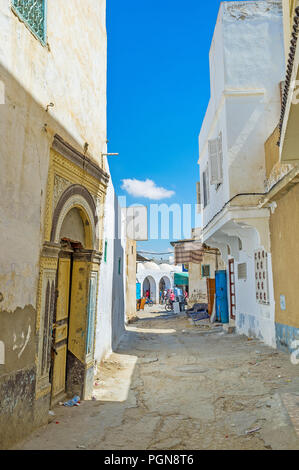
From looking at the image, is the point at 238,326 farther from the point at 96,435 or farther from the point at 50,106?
the point at 50,106

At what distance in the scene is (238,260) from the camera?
11227 millimetres

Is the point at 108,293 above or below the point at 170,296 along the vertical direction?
above

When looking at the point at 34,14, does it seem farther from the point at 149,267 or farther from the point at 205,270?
the point at 149,267

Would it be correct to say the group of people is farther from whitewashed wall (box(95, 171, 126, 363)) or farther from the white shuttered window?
the white shuttered window

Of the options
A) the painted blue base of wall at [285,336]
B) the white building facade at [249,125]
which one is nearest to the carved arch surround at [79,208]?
the white building facade at [249,125]

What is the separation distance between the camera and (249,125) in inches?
353

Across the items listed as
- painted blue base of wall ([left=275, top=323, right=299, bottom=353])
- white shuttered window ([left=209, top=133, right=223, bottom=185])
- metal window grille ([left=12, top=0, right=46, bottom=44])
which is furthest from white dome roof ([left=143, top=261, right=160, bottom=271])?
metal window grille ([left=12, top=0, right=46, bottom=44])

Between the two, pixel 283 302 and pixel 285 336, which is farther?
pixel 283 302

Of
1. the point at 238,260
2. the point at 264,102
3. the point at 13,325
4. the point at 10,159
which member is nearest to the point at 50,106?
the point at 10,159

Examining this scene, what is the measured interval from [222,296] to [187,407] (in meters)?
8.73

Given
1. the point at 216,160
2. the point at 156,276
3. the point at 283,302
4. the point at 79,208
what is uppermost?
the point at 216,160

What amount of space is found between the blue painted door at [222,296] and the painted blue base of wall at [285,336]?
5430mm

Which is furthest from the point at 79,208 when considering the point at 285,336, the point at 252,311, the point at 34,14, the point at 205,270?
the point at 205,270

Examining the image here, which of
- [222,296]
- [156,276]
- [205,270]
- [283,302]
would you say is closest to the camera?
[283,302]
